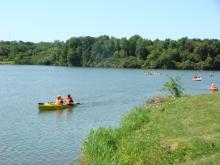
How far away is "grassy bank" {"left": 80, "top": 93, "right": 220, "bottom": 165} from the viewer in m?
17.3

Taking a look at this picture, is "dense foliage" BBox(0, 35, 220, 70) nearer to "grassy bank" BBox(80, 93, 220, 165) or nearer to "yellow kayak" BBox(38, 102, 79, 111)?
"yellow kayak" BBox(38, 102, 79, 111)

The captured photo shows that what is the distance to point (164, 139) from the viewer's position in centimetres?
1994

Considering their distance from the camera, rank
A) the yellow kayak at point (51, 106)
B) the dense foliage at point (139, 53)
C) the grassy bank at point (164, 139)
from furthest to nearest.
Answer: the dense foliage at point (139, 53) → the yellow kayak at point (51, 106) → the grassy bank at point (164, 139)

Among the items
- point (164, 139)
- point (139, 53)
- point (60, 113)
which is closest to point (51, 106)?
point (60, 113)

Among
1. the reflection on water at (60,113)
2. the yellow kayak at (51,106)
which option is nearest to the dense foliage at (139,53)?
the yellow kayak at (51,106)

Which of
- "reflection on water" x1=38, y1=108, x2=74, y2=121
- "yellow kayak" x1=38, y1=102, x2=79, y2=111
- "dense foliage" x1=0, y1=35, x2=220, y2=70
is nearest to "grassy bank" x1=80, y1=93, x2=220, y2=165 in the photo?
"reflection on water" x1=38, y1=108, x2=74, y2=121

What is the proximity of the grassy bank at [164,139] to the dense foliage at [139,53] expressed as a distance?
148435 mm

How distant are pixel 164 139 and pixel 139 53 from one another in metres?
166

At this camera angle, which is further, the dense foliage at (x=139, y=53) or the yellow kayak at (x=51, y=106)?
the dense foliage at (x=139, y=53)

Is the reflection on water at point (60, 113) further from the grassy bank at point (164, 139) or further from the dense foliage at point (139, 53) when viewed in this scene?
the dense foliage at point (139, 53)

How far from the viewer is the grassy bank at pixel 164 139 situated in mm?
17297

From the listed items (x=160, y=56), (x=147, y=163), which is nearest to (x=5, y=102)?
(x=147, y=163)

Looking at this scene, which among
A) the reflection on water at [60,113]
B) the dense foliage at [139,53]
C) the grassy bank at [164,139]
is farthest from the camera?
the dense foliage at [139,53]

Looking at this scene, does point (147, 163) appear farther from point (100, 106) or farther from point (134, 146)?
point (100, 106)
